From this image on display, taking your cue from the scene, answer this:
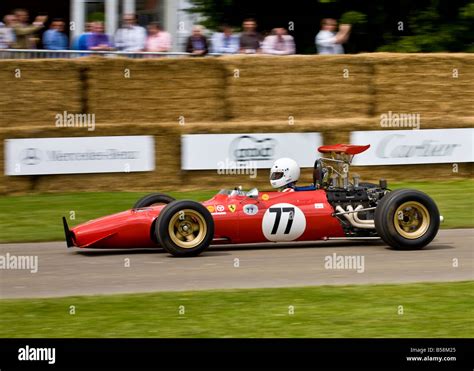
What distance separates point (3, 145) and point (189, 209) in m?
5.53

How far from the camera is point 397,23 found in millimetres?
20047

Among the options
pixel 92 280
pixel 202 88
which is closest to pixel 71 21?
pixel 202 88

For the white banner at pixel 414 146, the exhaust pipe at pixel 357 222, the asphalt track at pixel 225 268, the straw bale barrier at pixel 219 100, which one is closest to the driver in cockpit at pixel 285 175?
the exhaust pipe at pixel 357 222

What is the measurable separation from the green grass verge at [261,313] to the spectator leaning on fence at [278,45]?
859 cm

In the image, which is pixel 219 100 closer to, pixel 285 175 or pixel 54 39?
pixel 54 39

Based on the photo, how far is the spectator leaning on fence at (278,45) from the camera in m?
17.5

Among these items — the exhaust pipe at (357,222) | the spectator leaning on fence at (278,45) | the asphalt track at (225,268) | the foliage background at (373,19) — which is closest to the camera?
the asphalt track at (225,268)

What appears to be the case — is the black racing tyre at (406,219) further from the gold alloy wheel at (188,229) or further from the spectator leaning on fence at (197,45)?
the spectator leaning on fence at (197,45)

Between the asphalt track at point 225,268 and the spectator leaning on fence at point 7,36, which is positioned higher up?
the spectator leaning on fence at point 7,36

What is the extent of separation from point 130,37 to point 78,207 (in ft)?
12.4

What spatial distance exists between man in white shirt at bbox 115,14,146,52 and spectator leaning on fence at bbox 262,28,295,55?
6.67 feet

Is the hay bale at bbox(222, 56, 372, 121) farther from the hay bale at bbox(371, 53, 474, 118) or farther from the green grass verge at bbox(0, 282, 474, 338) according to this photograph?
the green grass verge at bbox(0, 282, 474, 338)

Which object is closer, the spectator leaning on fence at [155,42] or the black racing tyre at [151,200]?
the black racing tyre at [151,200]
